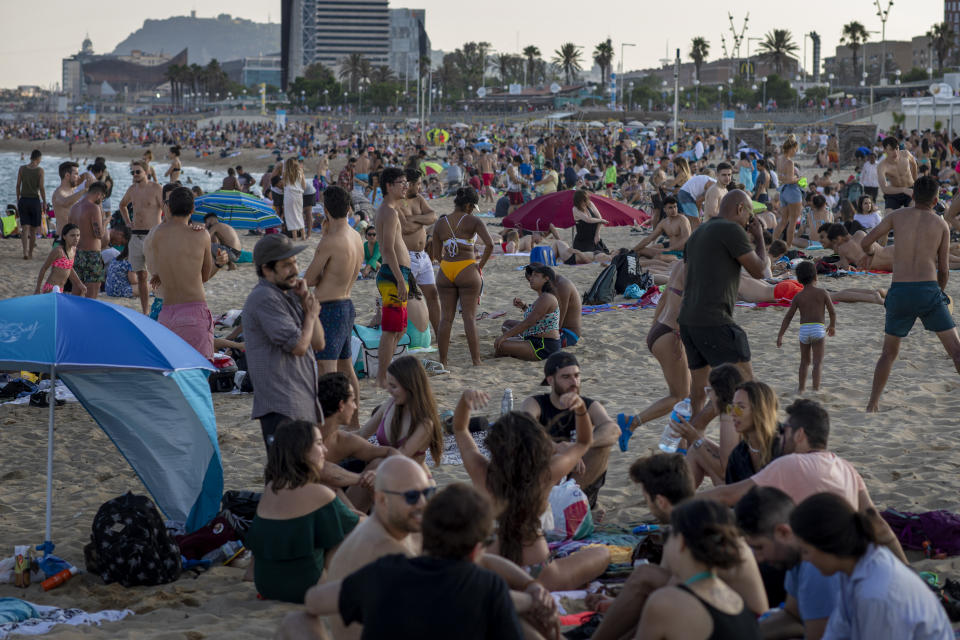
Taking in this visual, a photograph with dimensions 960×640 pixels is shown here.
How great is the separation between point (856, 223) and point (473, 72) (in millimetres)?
120427

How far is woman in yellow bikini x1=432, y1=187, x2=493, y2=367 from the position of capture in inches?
314

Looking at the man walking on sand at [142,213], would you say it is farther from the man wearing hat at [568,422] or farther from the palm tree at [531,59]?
the palm tree at [531,59]

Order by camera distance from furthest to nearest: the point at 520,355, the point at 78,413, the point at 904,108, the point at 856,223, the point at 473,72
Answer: the point at 473,72, the point at 904,108, the point at 856,223, the point at 520,355, the point at 78,413

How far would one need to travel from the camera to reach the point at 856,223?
13484 millimetres

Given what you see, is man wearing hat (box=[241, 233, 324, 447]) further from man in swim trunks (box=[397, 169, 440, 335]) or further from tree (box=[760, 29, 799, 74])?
tree (box=[760, 29, 799, 74])

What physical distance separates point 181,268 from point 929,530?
4565 millimetres

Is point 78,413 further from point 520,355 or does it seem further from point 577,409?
point 577,409

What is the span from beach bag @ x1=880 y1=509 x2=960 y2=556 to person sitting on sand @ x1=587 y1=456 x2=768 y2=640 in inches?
53.6

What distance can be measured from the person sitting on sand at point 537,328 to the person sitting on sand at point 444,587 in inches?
220

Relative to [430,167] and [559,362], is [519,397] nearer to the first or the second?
[559,362]

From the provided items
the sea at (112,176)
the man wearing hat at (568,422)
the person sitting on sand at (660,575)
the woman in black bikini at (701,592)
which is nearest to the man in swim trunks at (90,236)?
the man wearing hat at (568,422)

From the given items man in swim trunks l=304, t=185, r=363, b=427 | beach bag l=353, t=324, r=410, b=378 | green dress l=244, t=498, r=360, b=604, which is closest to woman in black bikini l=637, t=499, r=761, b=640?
green dress l=244, t=498, r=360, b=604

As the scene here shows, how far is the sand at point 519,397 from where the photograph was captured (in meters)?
4.22

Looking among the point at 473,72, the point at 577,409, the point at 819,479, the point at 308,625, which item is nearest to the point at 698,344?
the point at 577,409
